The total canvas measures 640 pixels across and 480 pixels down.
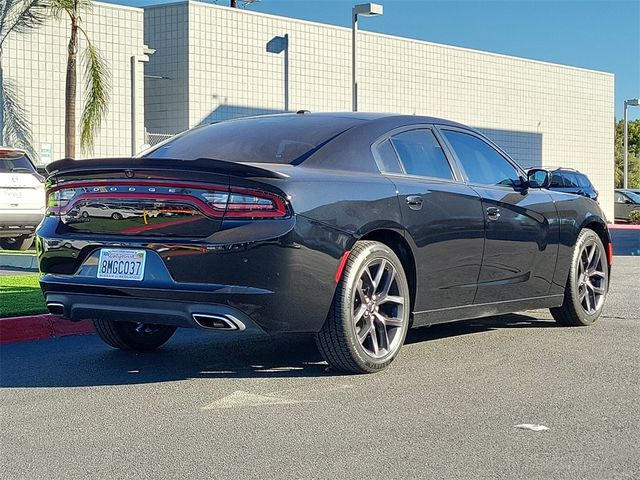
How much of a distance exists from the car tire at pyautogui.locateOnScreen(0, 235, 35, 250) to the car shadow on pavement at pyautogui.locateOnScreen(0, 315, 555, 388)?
1046 cm

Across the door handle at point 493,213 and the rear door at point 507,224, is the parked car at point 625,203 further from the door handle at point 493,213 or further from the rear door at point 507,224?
the door handle at point 493,213

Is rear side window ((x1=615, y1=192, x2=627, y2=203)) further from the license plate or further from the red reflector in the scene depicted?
the license plate

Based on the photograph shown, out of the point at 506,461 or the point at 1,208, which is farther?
the point at 1,208

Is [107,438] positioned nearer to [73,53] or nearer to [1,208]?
[1,208]

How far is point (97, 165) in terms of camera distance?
563cm

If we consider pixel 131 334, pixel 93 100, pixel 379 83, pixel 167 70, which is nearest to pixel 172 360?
pixel 131 334

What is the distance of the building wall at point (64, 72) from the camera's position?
886 inches

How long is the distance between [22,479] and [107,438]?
59cm

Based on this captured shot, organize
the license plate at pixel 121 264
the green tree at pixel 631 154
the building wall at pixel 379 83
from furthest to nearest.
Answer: the green tree at pixel 631 154, the building wall at pixel 379 83, the license plate at pixel 121 264

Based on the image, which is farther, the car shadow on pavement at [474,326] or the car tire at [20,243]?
the car tire at [20,243]

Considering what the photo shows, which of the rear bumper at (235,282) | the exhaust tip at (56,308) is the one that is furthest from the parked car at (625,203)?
the exhaust tip at (56,308)

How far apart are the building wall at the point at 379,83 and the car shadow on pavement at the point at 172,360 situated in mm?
19815

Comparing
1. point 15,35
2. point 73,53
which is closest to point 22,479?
point 73,53

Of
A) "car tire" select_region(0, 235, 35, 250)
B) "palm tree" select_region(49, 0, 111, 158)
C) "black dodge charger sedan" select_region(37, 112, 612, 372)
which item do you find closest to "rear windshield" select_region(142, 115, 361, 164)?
"black dodge charger sedan" select_region(37, 112, 612, 372)
